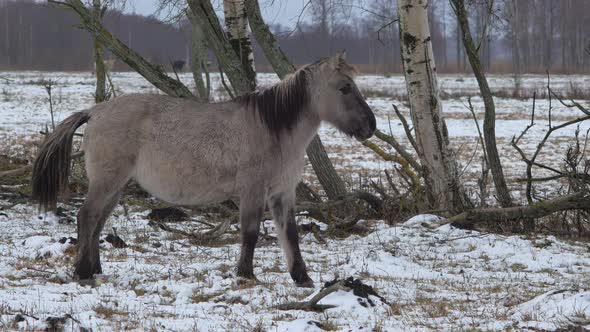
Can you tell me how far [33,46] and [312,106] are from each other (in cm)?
8184

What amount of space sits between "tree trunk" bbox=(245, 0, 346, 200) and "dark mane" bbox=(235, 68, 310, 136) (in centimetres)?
336

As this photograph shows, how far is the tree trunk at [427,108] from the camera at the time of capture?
9.15 metres

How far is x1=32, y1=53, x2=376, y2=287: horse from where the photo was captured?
6.29 metres

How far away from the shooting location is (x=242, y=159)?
6.31 meters

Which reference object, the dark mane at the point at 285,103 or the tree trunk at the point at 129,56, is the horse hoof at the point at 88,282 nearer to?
the dark mane at the point at 285,103

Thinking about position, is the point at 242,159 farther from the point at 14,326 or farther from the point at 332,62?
the point at 14,326

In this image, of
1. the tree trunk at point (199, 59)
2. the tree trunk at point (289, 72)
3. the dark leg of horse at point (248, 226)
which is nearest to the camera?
the dark leg of horse at point (248, 226)

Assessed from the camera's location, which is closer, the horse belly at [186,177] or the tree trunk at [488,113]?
the horse belly at [186,177]

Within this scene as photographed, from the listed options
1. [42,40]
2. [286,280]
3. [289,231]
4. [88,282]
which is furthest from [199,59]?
[42,40]

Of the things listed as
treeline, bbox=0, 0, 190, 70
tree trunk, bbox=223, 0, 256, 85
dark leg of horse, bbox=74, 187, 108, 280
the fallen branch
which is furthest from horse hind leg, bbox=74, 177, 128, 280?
treeline, bbox=0, 0, 190, 70

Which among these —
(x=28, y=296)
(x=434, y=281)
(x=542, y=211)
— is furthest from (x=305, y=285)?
(x=542, y=211)

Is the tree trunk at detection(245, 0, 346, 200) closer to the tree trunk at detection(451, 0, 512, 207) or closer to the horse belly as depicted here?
the tree trunk at detection(451, 0, 512, 207)

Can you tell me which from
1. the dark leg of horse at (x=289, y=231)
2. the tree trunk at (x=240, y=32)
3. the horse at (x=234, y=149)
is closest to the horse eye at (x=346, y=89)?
the horse at (x=234, y=149)

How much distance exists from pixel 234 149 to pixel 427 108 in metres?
3.77
